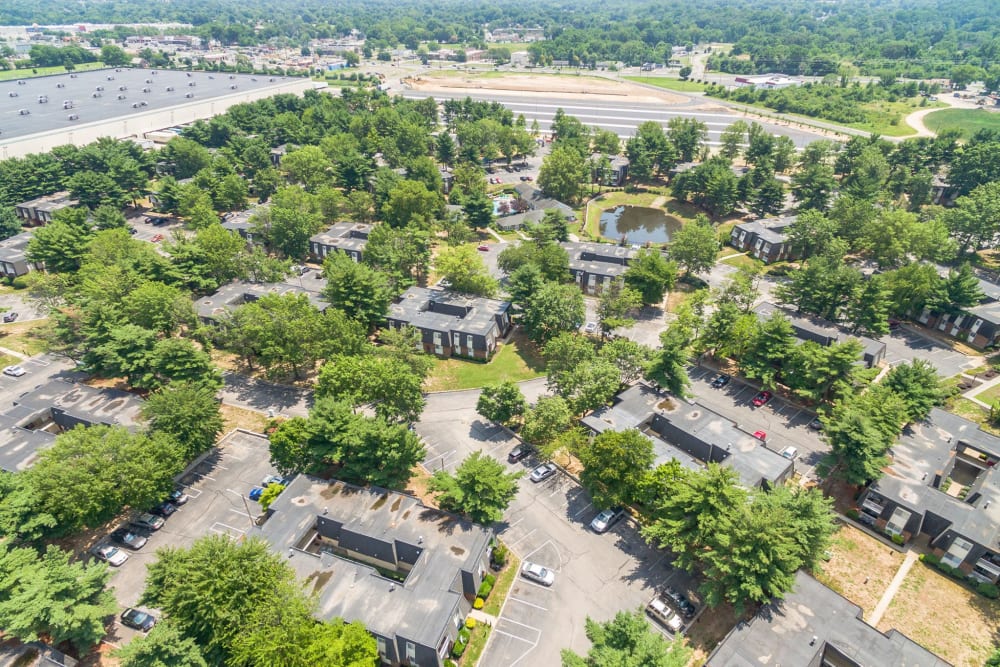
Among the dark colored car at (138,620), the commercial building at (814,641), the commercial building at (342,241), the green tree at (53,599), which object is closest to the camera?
the green tree at (53,599)

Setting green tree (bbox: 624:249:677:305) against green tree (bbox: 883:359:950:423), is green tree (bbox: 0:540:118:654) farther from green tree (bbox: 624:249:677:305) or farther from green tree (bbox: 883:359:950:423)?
green tree (bbox: 883:359:950:423)

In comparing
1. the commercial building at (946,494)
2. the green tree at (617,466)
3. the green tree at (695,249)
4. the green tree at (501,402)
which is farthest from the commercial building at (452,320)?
the commercial building at (946,494)

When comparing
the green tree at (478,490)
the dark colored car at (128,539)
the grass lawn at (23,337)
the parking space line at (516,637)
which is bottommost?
the parking space line at (516,637)

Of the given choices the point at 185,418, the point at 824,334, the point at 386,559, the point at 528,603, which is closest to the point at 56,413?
the point at 185,418

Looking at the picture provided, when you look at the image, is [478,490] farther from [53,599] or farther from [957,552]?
[957,552]

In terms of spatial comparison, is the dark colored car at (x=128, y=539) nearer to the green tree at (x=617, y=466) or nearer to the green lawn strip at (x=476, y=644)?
the green lawn strip at (x=476, y=644)

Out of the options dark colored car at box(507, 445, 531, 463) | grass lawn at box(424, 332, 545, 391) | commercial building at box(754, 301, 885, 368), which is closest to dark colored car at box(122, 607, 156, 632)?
dark colored car at box(507, 445, 531, 463)
